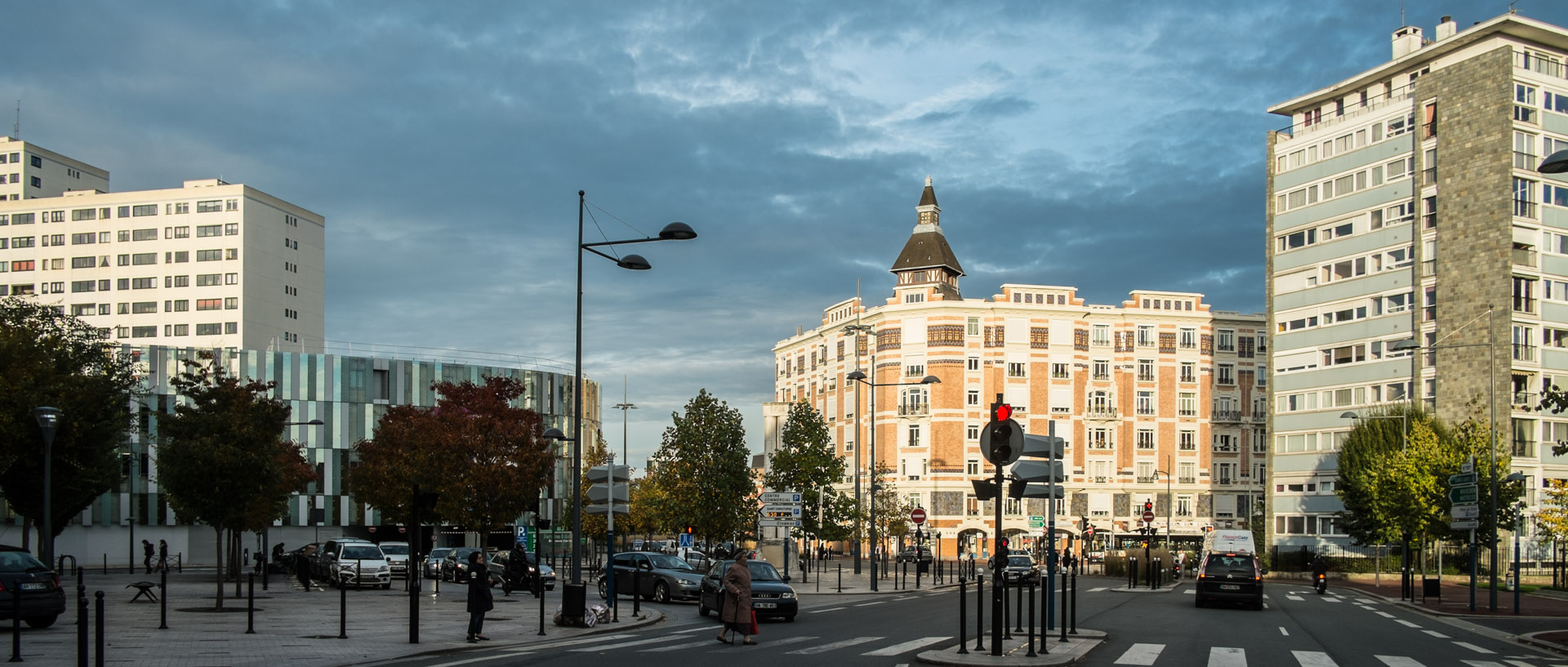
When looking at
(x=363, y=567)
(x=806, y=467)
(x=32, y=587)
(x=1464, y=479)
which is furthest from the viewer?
(x=806, y=467)

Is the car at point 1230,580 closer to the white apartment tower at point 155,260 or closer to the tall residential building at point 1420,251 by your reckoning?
the tall residential building at point 1420,251

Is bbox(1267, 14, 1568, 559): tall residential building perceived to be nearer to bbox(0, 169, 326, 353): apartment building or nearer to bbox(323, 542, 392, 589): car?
bbox(323, 542, 392, 589): car

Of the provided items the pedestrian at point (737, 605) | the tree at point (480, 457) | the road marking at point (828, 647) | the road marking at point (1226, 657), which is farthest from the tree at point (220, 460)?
the road marking at point (1226, 657)

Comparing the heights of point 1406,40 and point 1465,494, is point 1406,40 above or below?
above

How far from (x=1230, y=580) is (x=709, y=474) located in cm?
2547

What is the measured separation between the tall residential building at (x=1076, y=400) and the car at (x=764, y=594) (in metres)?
68.6

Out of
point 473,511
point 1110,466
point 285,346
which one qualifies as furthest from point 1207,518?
point 285,346

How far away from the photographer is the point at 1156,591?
140 feet

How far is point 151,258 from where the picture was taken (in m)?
113

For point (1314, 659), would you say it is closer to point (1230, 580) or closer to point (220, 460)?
point (1230, 580)

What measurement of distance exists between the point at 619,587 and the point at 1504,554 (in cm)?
4974

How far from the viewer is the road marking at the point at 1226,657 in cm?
1686

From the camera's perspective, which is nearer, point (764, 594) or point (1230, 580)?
point (764, 594)

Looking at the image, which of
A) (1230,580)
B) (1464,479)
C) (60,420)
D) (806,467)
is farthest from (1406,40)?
(60,420)
